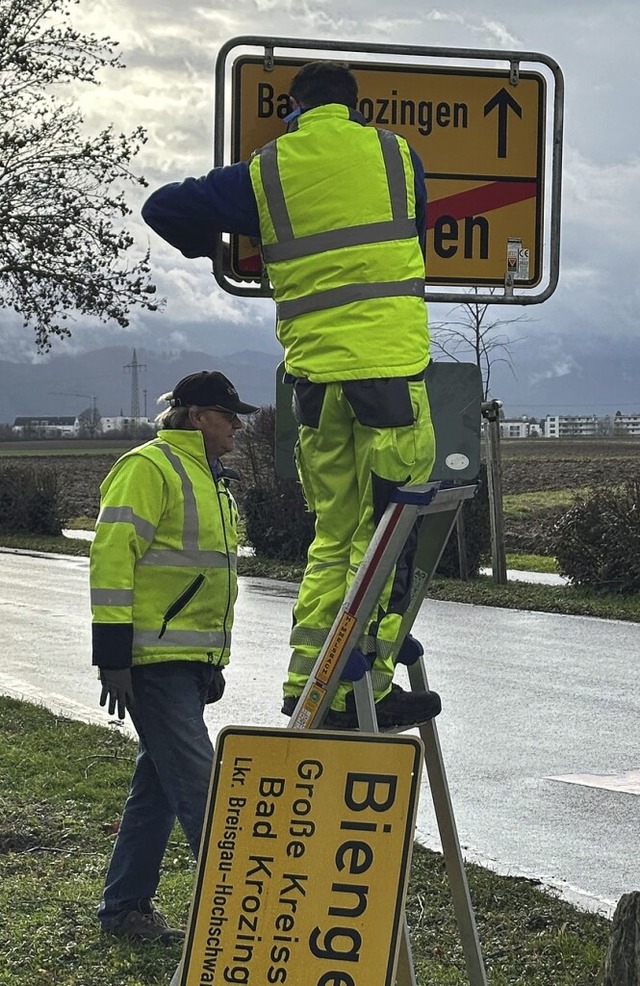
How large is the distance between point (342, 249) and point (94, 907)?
9.87 ft

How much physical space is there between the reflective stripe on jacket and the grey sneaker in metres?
2.42

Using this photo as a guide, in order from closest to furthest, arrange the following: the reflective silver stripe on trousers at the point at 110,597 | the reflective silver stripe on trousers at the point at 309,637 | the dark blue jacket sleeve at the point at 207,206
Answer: the reflective silver stripe on trousers at the point at 309,637
the dark blue jacket sleeve at the point at 207,206
the reflective silver stripe on trousers at the point at 110,597

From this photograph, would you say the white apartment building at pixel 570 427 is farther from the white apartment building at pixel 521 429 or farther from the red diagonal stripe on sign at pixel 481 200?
the red diagonal stripe on sign at pixel 481 200

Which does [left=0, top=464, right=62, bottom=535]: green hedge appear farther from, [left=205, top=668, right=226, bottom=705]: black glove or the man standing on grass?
the man standing on grass

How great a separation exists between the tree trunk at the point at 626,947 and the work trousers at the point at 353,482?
0.82 m

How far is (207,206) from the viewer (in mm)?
3795

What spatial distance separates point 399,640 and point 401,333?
2.47ft

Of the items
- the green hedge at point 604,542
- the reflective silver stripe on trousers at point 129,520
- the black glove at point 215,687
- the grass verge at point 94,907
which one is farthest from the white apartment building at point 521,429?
the reflective silver stripe on trousers at point 129,520

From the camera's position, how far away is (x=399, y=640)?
12.0 feet

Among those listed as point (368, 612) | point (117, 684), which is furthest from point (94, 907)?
point (368, 612)

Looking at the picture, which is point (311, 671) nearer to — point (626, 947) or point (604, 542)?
point (626, 947)

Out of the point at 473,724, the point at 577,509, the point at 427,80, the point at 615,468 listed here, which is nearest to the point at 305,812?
the point at 427,80

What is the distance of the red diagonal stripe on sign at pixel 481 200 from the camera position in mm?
4523

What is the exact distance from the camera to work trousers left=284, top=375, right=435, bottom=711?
355 cm
